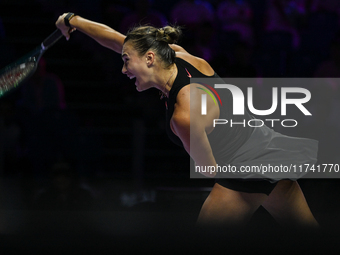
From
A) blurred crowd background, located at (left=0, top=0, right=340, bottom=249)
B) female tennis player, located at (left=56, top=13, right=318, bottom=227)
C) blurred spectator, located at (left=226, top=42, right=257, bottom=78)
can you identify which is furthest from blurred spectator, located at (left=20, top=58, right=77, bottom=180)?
female tennis player, located at (left=56, top=13, right=318, bottom=227)

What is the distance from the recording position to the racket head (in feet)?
7.84

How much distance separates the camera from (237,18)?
A: 4.54 m

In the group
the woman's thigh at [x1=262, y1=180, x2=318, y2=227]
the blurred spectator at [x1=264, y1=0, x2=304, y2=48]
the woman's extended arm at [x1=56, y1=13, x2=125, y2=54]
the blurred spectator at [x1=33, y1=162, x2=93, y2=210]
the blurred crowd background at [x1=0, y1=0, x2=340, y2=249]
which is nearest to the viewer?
the woman's thigh at [x1=262, y1=180, x2=318, y2=227]

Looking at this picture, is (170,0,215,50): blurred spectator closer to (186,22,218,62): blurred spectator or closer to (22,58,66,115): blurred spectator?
(186,22,218,62): blurred spectator

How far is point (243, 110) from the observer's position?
187cm

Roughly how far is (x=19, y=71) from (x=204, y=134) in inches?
54.1

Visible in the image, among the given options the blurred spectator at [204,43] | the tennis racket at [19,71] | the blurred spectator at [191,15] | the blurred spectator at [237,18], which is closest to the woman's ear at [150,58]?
the tennis racket at [19,71]

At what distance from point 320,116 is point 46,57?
2946mm

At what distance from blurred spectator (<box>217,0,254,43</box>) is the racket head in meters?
2.63

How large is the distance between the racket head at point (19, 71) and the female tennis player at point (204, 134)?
0.91 metres

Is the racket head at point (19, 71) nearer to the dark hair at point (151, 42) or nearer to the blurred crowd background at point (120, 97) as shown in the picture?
the dark hair at point (151, 42)

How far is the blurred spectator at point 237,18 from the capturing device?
454cm

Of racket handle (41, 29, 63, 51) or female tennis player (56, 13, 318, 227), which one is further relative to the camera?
racket handle (41, 29, 63, 51)

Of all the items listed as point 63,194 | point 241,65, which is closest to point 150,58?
point 63,194
